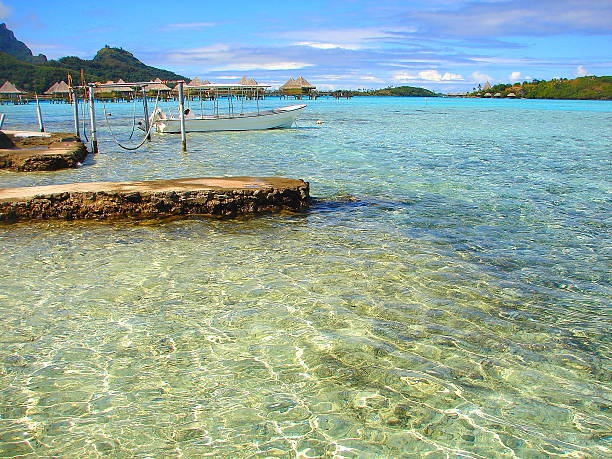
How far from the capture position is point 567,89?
150 meters

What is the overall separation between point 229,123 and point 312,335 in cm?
2805

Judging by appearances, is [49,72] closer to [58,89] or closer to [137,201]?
[58,89]

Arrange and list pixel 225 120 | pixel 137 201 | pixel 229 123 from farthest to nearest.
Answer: pixel 229 123
pixel 225 120
pixel 137 201

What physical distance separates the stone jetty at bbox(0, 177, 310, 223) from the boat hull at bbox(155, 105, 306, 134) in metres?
21.8

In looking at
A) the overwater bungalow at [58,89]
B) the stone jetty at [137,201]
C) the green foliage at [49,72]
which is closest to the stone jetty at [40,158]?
the stone jetty at [137,201]

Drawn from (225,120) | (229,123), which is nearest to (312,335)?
(225,120)

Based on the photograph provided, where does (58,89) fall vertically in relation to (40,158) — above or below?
above

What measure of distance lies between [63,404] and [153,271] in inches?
120

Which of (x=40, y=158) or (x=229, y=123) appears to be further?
(x=229, y=123)

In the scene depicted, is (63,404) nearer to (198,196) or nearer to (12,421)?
(12,421)

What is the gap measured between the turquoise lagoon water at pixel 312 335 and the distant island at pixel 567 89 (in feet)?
521

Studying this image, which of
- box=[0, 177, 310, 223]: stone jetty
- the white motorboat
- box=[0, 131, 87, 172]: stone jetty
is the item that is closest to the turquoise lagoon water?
box=[0, 177, 310, 223]: stone jetty

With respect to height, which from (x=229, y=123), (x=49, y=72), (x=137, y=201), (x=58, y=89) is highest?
(x=49, y=72)

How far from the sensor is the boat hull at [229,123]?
31.1m
